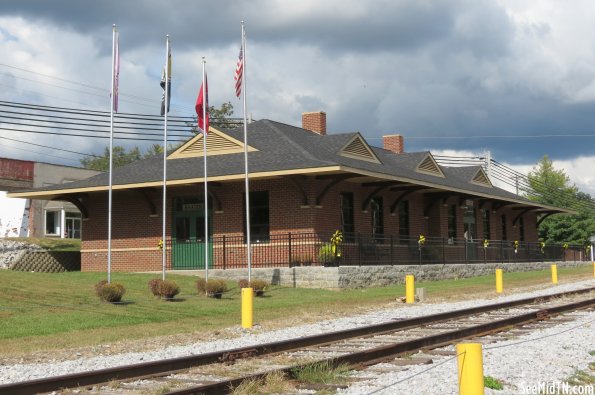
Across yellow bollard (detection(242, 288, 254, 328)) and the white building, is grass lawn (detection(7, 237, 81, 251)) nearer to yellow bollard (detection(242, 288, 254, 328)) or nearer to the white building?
the white building

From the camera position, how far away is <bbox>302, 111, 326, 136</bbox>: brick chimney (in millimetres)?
36781

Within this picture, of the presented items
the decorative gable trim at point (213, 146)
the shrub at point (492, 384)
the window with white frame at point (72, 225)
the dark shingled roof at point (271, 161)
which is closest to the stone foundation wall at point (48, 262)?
the dark shingled roof at point (271, 161)

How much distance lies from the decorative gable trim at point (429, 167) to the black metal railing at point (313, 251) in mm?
3583

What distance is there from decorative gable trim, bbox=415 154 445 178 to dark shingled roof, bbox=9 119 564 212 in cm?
50

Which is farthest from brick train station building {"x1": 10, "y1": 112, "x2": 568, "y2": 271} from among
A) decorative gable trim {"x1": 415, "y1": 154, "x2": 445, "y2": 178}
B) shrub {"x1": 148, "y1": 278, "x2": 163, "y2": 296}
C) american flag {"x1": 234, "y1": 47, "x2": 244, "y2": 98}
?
shrub {"x1": 148, "y1": 278, "x2": 163, "y2": 296}

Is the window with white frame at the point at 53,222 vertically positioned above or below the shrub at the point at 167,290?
above

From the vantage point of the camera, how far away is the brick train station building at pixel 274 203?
27.7 m

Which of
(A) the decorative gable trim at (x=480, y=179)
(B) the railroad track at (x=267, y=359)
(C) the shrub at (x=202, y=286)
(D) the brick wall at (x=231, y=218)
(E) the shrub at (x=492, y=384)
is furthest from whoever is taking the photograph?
(A) the decorative gable trim at (x=480, y=179)

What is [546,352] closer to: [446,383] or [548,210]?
[446,383]

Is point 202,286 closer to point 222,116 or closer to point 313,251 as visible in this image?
point 313,251

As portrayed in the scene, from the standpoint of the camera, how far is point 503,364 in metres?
9.84

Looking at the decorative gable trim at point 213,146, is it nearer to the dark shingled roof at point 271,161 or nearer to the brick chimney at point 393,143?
the dark shingled roof at point 271,161

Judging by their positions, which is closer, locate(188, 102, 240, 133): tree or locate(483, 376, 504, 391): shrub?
locate(483, 376, 504, 391): shrub

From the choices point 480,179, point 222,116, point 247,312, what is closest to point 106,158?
point 222,116
